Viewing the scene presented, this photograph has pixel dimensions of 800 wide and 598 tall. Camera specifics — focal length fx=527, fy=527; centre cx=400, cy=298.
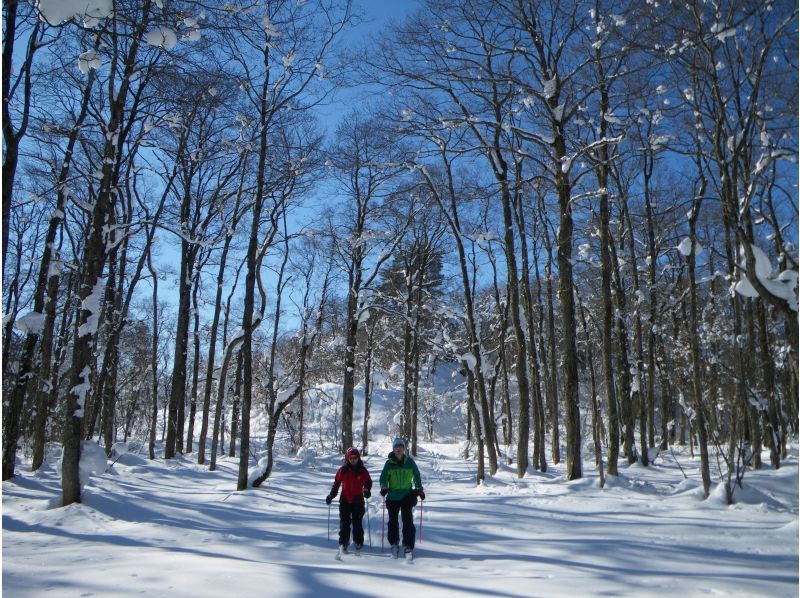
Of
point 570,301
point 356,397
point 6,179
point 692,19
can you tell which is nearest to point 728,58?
point 692,19

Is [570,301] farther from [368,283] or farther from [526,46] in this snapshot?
→ [368,283]

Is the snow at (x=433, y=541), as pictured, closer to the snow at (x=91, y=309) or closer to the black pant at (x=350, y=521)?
the black pant at (x=350, y=521)

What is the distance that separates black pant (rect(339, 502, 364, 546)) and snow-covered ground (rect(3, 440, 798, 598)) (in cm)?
30

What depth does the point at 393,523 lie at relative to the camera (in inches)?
253

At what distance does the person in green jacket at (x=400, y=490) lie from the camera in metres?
6.32

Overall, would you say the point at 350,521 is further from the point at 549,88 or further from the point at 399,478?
the point at 549,88

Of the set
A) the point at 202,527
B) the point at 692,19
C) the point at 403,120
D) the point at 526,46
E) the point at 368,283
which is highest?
the point at 526,46

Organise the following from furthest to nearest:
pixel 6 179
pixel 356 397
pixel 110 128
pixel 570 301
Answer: pixel 356 397 < pixel 570 301 < pixel 110 128 < pixel 6 179

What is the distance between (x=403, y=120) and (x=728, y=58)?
21.3ft

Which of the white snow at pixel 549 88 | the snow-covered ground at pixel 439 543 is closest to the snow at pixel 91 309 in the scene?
the snow-covered ground at pixel 439 543

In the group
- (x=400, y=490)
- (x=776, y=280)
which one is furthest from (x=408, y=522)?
(x=776, y=280)

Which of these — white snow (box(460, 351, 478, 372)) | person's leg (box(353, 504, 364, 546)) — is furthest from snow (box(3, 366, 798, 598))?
white snow (box(460, 351, 478, 372))

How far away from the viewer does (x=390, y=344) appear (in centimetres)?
3547

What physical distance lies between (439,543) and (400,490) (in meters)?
0.85
